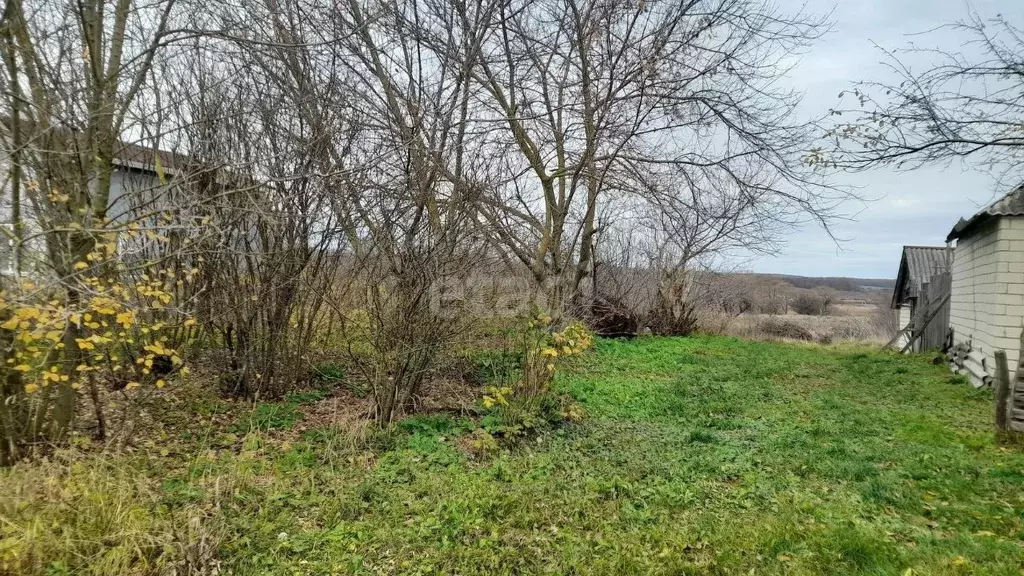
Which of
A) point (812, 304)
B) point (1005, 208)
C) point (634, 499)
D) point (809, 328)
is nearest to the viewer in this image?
point (634, 499)

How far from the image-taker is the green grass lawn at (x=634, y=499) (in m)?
2.89

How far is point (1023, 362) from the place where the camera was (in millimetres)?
4957

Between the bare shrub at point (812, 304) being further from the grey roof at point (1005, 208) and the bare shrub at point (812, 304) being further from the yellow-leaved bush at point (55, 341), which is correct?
the yellow-leaved bush at point (55, 341)

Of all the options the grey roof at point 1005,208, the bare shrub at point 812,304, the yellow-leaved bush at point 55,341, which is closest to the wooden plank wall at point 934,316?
the grey roof at point 1005,208

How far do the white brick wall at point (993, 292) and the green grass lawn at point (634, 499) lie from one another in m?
2.02

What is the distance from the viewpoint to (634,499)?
145 inches

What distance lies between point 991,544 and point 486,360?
4368mm

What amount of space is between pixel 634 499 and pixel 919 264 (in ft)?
63.5

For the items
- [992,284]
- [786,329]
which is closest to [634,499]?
[992,284]

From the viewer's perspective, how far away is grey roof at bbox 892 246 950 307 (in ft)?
56.1

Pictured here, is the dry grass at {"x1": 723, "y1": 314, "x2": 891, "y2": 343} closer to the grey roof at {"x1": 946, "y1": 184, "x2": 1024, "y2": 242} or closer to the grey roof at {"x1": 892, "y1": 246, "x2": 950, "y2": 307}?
the grey roof at {"x1": 892, "y1": 246, "x2": 950, "y2": 307}

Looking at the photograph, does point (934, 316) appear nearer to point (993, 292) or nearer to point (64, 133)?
point (993, 292)

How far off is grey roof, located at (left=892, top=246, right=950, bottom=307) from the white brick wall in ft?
31.3

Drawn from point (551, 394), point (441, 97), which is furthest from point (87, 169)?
point (551, 394)
